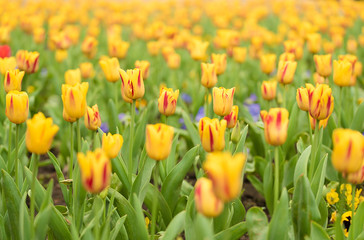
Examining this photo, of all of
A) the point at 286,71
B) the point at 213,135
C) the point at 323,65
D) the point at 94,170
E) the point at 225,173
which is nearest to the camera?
the point at 225,173

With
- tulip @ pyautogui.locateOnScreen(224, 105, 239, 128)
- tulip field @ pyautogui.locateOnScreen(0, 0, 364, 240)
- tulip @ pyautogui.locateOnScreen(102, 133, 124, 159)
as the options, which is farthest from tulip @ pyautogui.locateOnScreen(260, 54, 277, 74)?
tulip @ pyautogui.locateOnScreen(102, 133, 124, 159)

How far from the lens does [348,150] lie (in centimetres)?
135

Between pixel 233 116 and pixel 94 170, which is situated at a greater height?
pixel 94 170

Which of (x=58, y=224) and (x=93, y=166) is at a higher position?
(x=93, y=166)

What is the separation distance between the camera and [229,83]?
3.79 metres

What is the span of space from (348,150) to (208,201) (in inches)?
17.1

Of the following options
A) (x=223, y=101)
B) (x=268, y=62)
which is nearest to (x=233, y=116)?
(x=223, y=101)

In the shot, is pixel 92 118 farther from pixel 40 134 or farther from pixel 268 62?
pixel 268 62

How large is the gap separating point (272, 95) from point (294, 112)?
167mm

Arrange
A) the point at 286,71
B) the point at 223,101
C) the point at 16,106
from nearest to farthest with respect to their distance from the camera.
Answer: the point at 16,106
the point at 223,101
the point at 286,71

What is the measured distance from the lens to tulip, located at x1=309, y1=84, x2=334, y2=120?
176 centimetres

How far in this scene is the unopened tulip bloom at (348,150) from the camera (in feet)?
4.38

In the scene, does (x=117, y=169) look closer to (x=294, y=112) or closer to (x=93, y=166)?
(x=93, y=166)

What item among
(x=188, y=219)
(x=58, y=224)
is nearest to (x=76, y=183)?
(x=58, y=224)
